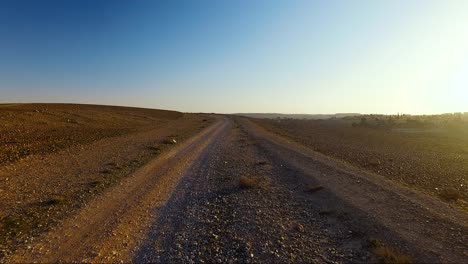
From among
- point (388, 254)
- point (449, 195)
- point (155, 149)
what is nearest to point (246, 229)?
point (388, 254)

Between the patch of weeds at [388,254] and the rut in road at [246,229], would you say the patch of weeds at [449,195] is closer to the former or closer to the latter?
the rut in road at [246,229]

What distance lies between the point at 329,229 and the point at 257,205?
10.4ft

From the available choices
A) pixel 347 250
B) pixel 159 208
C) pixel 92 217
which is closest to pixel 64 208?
pixel 92 217

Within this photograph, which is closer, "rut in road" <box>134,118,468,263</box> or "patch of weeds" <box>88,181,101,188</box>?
"rut in road" <box>134,118,468,263</box>

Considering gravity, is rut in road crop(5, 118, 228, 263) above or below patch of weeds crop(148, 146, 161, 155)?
below

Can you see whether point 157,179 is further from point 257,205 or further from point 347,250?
point 347,250

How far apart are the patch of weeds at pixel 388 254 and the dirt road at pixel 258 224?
29mm

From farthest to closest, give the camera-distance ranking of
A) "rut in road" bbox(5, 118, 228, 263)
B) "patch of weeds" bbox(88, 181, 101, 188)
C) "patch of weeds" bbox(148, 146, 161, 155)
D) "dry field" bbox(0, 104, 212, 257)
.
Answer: "patch of weeds" bbox(148, 146, 161, 155) → "patch of weeds" bbox(88, 181, 101, 188) → "dry field" bbox(0, 104, 212, 257) → "rut in road" bbox(5, 118, 228, 263)

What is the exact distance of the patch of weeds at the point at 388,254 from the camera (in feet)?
25.7

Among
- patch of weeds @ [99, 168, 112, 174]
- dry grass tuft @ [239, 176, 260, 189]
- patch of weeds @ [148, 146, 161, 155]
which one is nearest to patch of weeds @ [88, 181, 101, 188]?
patch of weeds @ [99, 168, 112, 174]

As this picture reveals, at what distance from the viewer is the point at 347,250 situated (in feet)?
29.1

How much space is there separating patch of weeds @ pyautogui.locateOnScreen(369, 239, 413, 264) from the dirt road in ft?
0.09

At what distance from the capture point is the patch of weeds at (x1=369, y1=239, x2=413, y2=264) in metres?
7.85

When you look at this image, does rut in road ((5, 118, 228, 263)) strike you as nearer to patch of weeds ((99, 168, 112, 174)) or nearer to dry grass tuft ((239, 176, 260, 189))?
patch of weeds ((99, 168, 112, 174))
